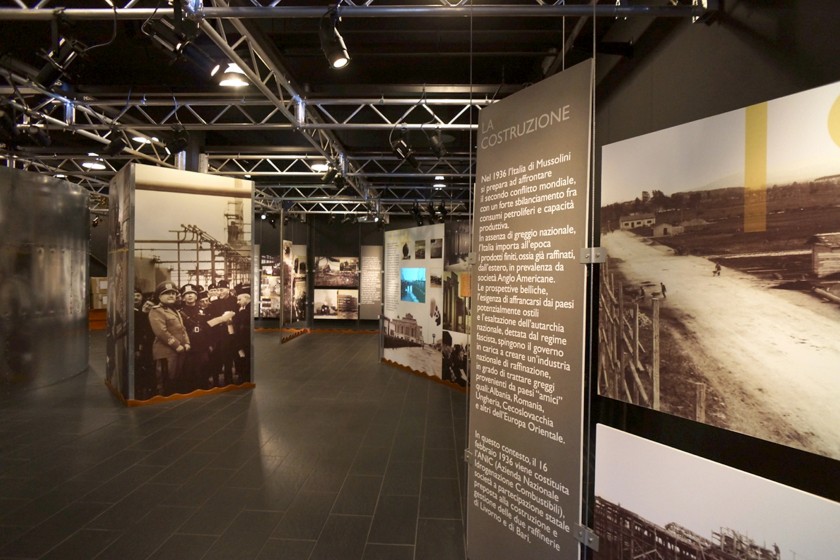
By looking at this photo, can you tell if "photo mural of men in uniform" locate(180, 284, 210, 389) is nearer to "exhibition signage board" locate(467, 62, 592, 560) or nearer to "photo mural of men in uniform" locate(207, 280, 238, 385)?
"photo mural of men in uniform" locate(207, 280, 238, 385)

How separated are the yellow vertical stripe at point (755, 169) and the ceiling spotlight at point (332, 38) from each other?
3.21 m

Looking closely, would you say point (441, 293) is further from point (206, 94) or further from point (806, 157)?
point (806, 157)

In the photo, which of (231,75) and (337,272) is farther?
(337,272)

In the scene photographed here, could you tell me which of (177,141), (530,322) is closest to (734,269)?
(530,322)

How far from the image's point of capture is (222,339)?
686 centimetres

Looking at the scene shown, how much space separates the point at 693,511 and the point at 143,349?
6.74 m

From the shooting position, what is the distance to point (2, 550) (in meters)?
2.90

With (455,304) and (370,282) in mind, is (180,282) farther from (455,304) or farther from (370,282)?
(370,282)

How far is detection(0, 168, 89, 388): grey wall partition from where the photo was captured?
260 inches

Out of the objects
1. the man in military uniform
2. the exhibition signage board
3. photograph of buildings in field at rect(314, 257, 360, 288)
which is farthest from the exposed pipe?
photograph of buildings in field at rect(314, 257, 360, 288)

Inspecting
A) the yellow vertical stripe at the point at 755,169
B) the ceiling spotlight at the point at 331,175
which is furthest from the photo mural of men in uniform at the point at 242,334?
the yellow vertical stripe at the point at 755,169

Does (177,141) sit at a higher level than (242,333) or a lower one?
higher

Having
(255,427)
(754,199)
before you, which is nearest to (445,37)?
(754,199)

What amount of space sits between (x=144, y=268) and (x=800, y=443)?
23.3ft
